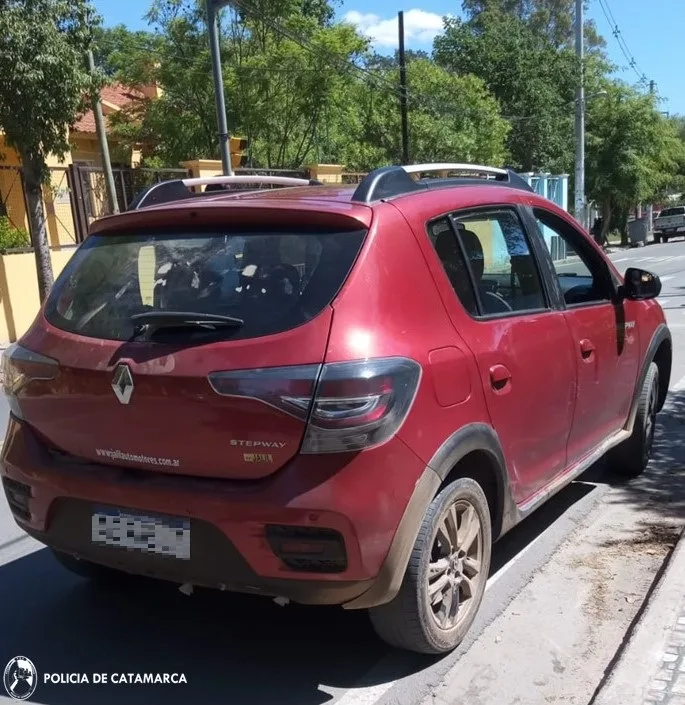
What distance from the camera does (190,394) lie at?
2.63 m

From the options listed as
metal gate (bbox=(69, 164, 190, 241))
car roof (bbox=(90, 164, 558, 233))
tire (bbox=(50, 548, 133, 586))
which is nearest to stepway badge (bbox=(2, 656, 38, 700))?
tire (bbox=(50, 548, 133, 586))

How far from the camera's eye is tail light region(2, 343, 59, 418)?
2.97m

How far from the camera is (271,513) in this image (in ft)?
8.30

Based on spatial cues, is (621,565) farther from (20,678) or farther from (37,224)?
(37,224)

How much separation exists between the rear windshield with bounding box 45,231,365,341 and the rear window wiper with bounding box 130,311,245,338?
0.09ft

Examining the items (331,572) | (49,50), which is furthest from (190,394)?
(49,50)

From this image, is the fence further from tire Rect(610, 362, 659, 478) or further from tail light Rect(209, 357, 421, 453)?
tail light Rect(209, 357, 421, 453)

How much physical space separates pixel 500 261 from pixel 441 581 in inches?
63.4

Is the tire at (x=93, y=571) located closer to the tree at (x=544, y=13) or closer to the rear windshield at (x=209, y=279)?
the rear windshield at (x=209, y=279)

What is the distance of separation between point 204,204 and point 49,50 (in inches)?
353

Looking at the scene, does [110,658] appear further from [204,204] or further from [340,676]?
[204,204]

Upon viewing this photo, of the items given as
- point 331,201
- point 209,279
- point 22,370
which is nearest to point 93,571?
point 22,370

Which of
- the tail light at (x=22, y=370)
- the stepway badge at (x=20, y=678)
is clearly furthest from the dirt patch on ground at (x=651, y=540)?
the tail light at (x=22, y=370)

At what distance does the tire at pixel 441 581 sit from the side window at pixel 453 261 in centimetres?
73
